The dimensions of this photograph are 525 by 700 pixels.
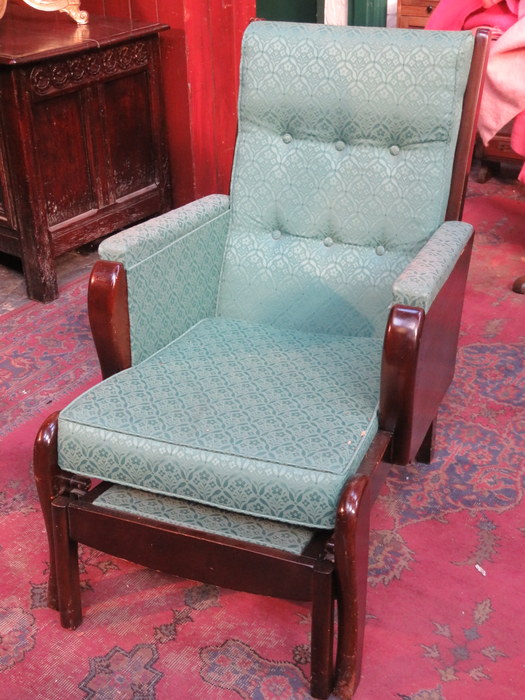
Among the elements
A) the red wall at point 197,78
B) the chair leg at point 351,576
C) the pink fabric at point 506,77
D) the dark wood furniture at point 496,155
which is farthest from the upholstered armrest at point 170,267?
the dark wood furniture at point 496,155

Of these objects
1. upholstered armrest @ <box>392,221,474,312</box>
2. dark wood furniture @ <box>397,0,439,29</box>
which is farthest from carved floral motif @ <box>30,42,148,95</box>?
dark wood furniture @ <box>397,0,439,29</box>

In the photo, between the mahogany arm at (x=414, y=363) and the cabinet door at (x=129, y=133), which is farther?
the cabinet door at (x=129, y=133)

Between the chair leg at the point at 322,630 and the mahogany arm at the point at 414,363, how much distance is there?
0.31 m

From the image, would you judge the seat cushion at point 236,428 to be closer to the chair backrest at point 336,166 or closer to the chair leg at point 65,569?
the chair leg at point 65,569

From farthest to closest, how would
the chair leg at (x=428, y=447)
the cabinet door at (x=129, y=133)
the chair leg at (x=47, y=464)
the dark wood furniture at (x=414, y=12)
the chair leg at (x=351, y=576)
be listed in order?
the dark wood furniture at (x=414, y=12)
the cabinet door at (x=129, y=133)
the chair leg at (x=428, y=447)
the chair leg at (x=47, y=464)
the chair leg at (x=351, y=576)

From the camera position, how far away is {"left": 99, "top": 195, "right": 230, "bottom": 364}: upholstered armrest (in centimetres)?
172

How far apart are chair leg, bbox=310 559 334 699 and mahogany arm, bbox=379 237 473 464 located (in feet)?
1.02

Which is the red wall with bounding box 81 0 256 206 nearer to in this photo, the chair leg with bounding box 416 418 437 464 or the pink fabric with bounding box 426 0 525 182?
the pink fabric with bounding box 426 0 525 182

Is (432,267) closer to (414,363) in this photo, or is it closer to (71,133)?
(414,363)

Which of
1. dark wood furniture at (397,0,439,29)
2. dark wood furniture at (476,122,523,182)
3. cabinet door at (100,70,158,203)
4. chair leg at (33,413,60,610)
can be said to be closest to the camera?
chair leg at (33,413,60,610)

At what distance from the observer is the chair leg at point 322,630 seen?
137cm

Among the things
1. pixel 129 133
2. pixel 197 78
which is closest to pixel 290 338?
pixel 129 133

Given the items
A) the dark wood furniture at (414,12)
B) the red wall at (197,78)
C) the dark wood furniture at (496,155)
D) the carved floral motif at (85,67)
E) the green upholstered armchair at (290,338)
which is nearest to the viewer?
the green upholstered armchair at (290,338)

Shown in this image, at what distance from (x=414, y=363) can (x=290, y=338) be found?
1.44 feet
